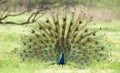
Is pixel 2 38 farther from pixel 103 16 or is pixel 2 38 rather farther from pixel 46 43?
pixel 103 16

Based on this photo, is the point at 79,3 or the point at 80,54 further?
the point at 79,3

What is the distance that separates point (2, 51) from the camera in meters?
23.0

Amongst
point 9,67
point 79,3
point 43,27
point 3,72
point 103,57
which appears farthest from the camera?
point 79,3

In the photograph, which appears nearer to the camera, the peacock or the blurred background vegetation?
the peacock

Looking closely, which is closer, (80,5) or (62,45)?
(62,45)

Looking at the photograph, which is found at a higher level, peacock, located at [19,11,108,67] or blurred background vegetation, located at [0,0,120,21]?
blurred background vegetation, located at [0,0,120,21]

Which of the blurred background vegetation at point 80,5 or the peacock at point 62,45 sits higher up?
the blurred background vegetation at point 80,5

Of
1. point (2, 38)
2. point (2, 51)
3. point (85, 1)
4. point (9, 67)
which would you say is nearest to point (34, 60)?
Result: point (9, 67)

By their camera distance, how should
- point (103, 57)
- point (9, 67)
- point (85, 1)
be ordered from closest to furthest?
point (9, 67)
point (103, 57)
point (85, 1)

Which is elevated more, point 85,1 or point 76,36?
point 85,1

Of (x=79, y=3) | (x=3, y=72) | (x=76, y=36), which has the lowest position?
(x=3, y=72)

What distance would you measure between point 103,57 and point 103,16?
40864mm

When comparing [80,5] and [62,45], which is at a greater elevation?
[80,5]

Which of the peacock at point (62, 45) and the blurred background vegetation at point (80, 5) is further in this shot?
the blurred background vegetation at point (80, 5)
